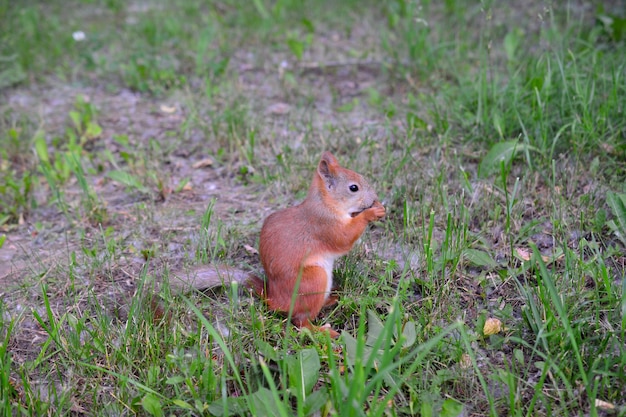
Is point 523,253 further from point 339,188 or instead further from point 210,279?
point 210,279

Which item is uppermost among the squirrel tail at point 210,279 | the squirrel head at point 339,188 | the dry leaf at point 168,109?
the squirrel head at point 339,188

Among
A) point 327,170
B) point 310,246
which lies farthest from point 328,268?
point 327,170

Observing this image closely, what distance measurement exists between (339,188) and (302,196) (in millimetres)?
822

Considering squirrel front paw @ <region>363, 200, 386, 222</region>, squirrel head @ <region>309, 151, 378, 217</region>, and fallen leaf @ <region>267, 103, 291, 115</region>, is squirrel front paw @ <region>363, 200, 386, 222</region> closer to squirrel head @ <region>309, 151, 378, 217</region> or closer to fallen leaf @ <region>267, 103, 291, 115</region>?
squirrel head @ <region>309, 151, 378, 217</region>

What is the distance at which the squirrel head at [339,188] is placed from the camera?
266cm

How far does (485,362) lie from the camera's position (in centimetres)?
237

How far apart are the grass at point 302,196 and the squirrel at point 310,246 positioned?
0.26 feet

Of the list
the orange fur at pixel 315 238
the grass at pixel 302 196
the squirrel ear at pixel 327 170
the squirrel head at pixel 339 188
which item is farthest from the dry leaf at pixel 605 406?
the squirrel ear at pixel 327 170

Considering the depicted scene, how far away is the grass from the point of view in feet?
7.36

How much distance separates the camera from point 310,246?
101 inches

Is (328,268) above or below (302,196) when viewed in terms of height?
above

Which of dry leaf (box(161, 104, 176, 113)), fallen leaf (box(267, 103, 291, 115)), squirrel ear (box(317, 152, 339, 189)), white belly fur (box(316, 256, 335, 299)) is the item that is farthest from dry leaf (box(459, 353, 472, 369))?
dry leaf (box(161, 104, 176, 113))

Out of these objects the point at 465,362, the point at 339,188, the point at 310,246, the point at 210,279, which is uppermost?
the point at 339,188

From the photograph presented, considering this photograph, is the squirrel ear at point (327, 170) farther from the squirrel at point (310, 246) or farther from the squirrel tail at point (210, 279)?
the squirrel tail at point (210, 279)
